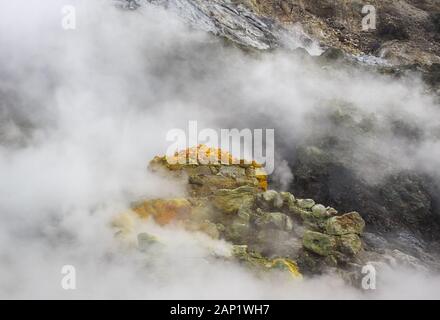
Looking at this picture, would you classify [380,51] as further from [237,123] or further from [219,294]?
[219,294]

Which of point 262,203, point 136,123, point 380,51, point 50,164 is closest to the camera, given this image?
point 262,203

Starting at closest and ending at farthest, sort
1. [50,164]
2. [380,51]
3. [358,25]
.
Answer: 1. [50,164]
2. [380,51]
3. [358,25]

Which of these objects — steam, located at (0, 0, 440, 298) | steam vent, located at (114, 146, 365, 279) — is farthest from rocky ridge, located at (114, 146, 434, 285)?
steam, located at (0, 0, 440, 298)

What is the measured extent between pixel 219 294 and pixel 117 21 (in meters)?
8.88

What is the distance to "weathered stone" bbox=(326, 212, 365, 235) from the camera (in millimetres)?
8422

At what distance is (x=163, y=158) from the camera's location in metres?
9.30

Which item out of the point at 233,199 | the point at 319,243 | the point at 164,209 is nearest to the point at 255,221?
the point at 233,199

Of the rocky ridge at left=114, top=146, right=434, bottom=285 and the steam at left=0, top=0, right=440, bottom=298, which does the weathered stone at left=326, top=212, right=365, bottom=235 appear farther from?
the steam at left=0, top=0, right=440, bottom=298

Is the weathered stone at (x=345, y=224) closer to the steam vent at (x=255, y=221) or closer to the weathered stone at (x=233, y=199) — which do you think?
the steam vent at (x=255, y=221)

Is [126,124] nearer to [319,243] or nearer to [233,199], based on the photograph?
[233,199]

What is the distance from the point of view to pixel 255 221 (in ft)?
27.3

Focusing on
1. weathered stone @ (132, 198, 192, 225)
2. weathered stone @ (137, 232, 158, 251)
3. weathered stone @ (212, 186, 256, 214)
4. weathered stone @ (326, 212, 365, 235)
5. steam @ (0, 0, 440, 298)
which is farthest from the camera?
weathered stone @ (212, 186, 256, 214)

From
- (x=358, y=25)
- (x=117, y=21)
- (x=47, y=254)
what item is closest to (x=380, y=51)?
(x=358, y=25)

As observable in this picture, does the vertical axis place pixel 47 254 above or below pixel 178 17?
below
